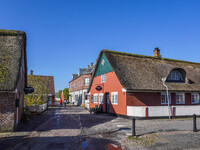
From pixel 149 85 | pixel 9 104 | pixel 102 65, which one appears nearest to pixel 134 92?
pixel 149 85

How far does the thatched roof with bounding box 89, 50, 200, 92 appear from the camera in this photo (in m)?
16.4

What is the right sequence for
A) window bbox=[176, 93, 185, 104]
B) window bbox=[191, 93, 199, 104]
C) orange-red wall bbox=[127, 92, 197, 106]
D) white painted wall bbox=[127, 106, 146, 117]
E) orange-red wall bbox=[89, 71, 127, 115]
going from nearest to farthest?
white painted wall bbox=[127, 106, 146, 117] < orange-red wall bbox=[127, 92, 197, 106] < orange-red wall bbox=[89, 71, 127, 115] < window bbox=[176, 93, 185, 104] < window bbox=[191, 93, 199, 104]

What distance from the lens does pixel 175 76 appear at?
62.4 ft


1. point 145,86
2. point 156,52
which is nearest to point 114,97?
point 145,86

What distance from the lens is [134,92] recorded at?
52.9 ft

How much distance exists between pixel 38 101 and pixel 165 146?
20186mm

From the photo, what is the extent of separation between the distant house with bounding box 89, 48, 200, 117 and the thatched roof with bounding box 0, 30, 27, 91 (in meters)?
9.03

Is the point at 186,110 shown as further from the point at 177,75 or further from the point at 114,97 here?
the point at 114,97

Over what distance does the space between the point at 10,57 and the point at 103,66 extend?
39.6ft

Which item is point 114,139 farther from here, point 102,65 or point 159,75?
point 102,65

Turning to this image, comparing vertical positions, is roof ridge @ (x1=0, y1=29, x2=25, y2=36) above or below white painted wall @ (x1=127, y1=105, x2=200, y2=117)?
above

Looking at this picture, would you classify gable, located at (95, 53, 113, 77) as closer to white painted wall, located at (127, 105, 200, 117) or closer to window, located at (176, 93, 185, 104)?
white painted wall, located at (127, 105, 200, 117)

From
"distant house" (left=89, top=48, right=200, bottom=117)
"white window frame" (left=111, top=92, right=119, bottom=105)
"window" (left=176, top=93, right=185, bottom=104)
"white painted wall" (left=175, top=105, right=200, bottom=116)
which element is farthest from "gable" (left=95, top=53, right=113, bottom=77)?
"white painted wall" (left=175, top=105, right=200, bottom=116)

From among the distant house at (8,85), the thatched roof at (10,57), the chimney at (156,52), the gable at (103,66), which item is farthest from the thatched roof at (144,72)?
the distant house at (8,85)
